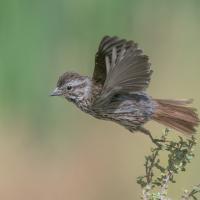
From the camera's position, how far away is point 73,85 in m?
5.04

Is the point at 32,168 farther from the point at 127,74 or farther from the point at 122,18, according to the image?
the point at 127,74

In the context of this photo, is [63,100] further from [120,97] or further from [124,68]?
[124,68]

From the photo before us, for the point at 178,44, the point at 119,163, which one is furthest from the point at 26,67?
the point at 178,44

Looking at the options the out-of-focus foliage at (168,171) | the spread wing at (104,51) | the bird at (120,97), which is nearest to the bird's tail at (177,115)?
the bird at (120,97)

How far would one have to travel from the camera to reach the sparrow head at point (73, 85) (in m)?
5.01

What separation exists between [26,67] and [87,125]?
2.68ft

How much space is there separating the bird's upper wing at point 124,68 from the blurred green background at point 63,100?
132 centimetres

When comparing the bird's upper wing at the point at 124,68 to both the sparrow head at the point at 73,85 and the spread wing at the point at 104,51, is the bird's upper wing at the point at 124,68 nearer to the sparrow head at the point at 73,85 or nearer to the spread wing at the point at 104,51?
the spread wing at the point at 104,51

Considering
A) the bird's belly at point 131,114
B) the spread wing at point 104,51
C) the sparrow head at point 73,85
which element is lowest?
the bird's belly at point 131,114

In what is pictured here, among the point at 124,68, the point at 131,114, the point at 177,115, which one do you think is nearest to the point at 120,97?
the point at 131,114

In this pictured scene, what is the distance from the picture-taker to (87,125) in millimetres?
6496

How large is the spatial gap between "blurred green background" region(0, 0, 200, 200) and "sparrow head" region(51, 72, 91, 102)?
80 centimetres

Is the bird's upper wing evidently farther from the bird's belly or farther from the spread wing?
the bird's belly

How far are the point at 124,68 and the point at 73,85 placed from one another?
72 cm
